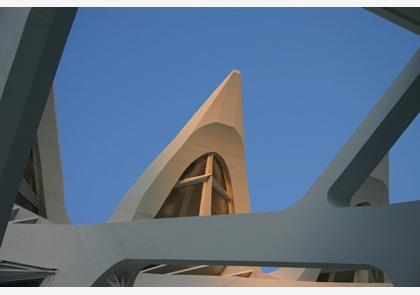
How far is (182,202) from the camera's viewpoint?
19.1 m

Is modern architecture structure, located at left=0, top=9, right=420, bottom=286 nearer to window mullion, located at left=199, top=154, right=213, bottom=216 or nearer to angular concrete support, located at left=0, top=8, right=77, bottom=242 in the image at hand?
angular concrete support, located at left=0, top=8, right=77, bottom=242

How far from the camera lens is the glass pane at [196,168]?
61.7 feet

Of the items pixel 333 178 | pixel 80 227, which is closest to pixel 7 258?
pixel 80 227

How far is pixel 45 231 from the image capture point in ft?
31.7

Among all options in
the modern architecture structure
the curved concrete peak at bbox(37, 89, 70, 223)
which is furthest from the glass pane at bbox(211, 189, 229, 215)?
the modern architecture structure

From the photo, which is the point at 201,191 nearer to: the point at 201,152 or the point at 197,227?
the point at 201,152

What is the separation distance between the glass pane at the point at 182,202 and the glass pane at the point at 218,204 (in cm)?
78

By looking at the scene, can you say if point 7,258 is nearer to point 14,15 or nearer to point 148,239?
point 148,239

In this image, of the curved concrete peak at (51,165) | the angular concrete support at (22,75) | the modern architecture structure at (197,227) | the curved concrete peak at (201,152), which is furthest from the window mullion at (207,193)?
the angular concrete support at (22,75)

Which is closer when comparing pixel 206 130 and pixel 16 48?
pixel 16 48

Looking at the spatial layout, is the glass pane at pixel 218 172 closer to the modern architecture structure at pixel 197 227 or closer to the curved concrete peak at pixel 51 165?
the curved concrete peak at pixel 51 165

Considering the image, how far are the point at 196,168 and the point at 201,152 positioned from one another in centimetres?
86
